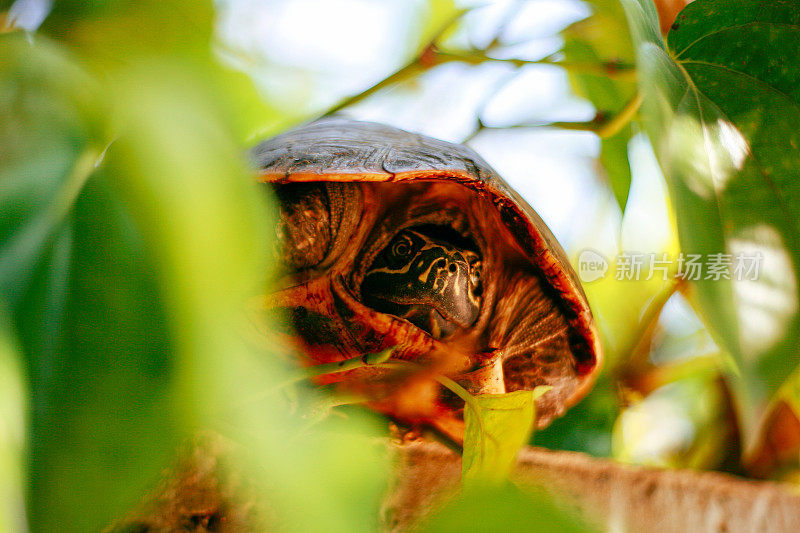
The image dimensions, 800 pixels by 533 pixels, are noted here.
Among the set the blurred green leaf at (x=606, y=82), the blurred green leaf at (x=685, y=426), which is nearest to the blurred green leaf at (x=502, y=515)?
the blurred green leaf at (x=606, y=82)

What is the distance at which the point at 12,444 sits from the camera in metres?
0.18

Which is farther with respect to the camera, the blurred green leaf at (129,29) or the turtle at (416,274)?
the turtle at (416,274)

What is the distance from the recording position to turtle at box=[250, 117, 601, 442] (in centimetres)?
57

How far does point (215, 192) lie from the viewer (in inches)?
7.6

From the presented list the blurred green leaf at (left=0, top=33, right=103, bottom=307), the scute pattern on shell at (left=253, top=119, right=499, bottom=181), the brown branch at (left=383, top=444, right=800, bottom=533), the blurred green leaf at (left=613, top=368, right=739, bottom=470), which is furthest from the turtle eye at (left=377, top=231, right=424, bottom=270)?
the blurred green leaf at (left=613, top=368, right=739, bottom=470)

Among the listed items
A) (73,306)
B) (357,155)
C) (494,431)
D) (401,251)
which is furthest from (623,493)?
(73,306)

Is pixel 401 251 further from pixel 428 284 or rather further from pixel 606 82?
pixel 606 82

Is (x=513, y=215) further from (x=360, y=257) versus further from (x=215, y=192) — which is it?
(x=215, y=192)

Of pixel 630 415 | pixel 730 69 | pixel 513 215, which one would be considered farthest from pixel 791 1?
pixel 630 415

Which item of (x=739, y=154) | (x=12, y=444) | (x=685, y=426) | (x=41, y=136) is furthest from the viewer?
(x=685, y=426)

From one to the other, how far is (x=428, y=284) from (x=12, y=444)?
44 cm

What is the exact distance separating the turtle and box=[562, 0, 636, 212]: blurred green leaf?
0.81 feet

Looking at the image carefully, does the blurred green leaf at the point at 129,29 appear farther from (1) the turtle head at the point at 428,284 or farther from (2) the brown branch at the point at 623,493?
(2) the brown branch at the point at 623,493

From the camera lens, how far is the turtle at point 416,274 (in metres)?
0.57
